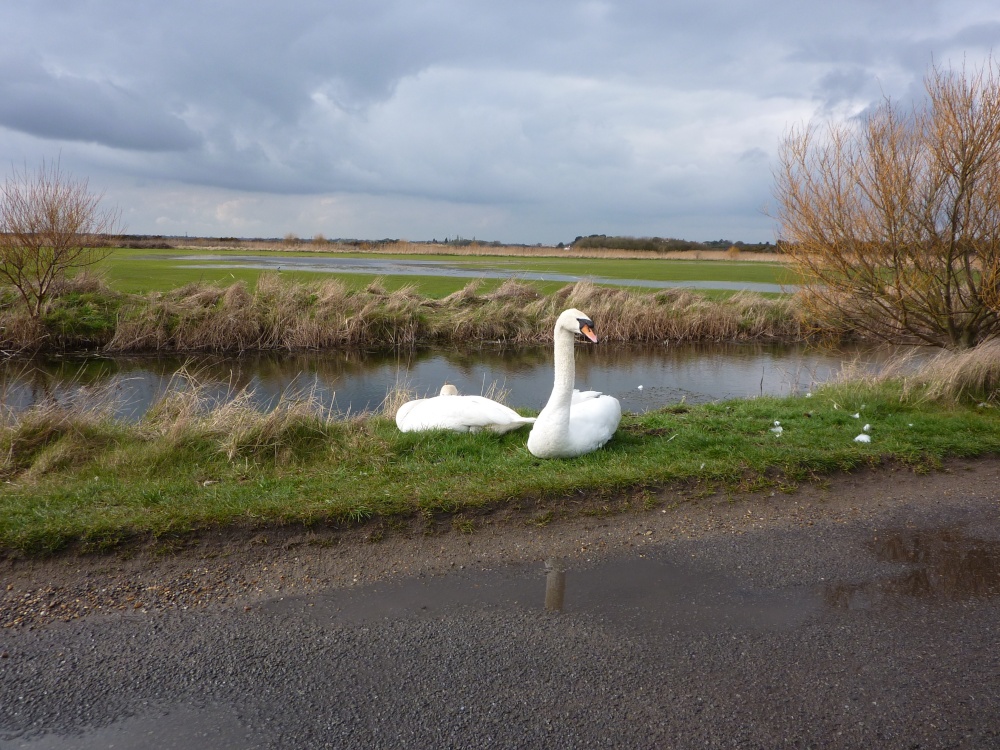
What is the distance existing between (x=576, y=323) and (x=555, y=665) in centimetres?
393

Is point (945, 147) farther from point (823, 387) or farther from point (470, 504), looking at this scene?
point (470, 504)

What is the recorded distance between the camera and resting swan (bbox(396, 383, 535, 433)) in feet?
25.8

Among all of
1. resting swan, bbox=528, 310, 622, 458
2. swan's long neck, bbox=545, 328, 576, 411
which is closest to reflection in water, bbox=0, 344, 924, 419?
resting swan, bbox=528, 310, 622, 458

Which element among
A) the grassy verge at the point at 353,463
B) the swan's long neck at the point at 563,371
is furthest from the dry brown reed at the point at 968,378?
the swan's long neck at the point at 563,371

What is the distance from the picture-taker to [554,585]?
4625mm

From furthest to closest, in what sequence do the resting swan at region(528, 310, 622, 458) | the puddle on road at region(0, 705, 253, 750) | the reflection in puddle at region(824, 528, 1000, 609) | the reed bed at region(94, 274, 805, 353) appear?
the reed bed at region(94, 274, 805, 353), the resting swan at region(528, 310, 622, 458), the reflection in puddle at region(824, 528, 1000, 609), the puddle on road at region(0, 705, 253, 750)

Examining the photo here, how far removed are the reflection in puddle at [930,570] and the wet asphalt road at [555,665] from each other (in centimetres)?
2

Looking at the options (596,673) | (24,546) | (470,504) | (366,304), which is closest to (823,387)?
(470,504)

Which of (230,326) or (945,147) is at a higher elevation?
(945,147)

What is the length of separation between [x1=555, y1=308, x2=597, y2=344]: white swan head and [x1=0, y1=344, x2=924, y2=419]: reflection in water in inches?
257

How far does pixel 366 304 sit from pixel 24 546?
740 inches

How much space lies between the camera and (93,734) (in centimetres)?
317

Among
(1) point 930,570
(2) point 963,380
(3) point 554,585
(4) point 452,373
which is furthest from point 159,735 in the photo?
(4) point 452,373

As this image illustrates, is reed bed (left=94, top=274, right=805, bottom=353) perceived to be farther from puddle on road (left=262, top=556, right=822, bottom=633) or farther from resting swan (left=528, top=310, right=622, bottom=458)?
puddle on road (left=262, top=556, right=822, bottom=633)
